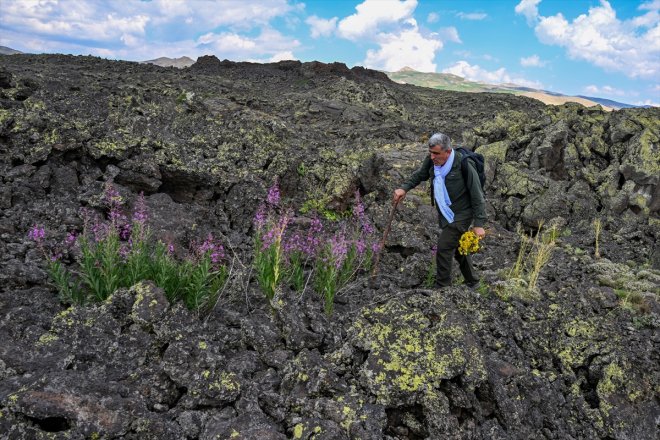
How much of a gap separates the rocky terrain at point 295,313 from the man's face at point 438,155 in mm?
1847

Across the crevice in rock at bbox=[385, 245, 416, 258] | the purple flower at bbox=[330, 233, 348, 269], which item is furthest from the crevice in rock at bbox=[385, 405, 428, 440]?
the crevice in rock at bbox=[385, 245, 416, 258]

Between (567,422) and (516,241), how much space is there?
5.63 meters

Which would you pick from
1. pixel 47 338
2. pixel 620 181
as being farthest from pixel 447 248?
pixel 620 181

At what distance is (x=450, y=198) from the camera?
6.55 m

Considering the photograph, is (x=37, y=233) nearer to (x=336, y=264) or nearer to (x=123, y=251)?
(x=123, y=251)

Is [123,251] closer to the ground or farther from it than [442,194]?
closer to the ground

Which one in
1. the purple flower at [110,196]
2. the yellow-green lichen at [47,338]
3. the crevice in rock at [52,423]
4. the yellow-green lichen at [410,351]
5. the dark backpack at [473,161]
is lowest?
the crevice in rock at [52,423]

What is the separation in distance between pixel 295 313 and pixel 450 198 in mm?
2921

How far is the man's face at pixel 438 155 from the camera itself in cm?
623

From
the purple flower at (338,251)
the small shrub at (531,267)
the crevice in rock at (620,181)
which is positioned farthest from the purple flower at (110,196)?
the crevice in rock at (620,181)

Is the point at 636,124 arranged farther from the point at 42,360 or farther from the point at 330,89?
the point at 330,89

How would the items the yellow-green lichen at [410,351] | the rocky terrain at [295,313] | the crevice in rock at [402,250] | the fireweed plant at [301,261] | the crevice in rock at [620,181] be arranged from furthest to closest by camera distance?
the crevice in rock at [620,181], the crevice in rock at [402,250], the fireweed plant at [301,261], the yellow-green lichen at [410,351], the rocky terrain at [295,313]

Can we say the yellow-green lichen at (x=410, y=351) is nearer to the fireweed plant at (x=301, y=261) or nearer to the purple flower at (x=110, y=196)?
the fireweed plant at (x=301, y=261)

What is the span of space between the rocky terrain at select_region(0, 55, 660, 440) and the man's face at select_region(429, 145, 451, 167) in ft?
6.06
